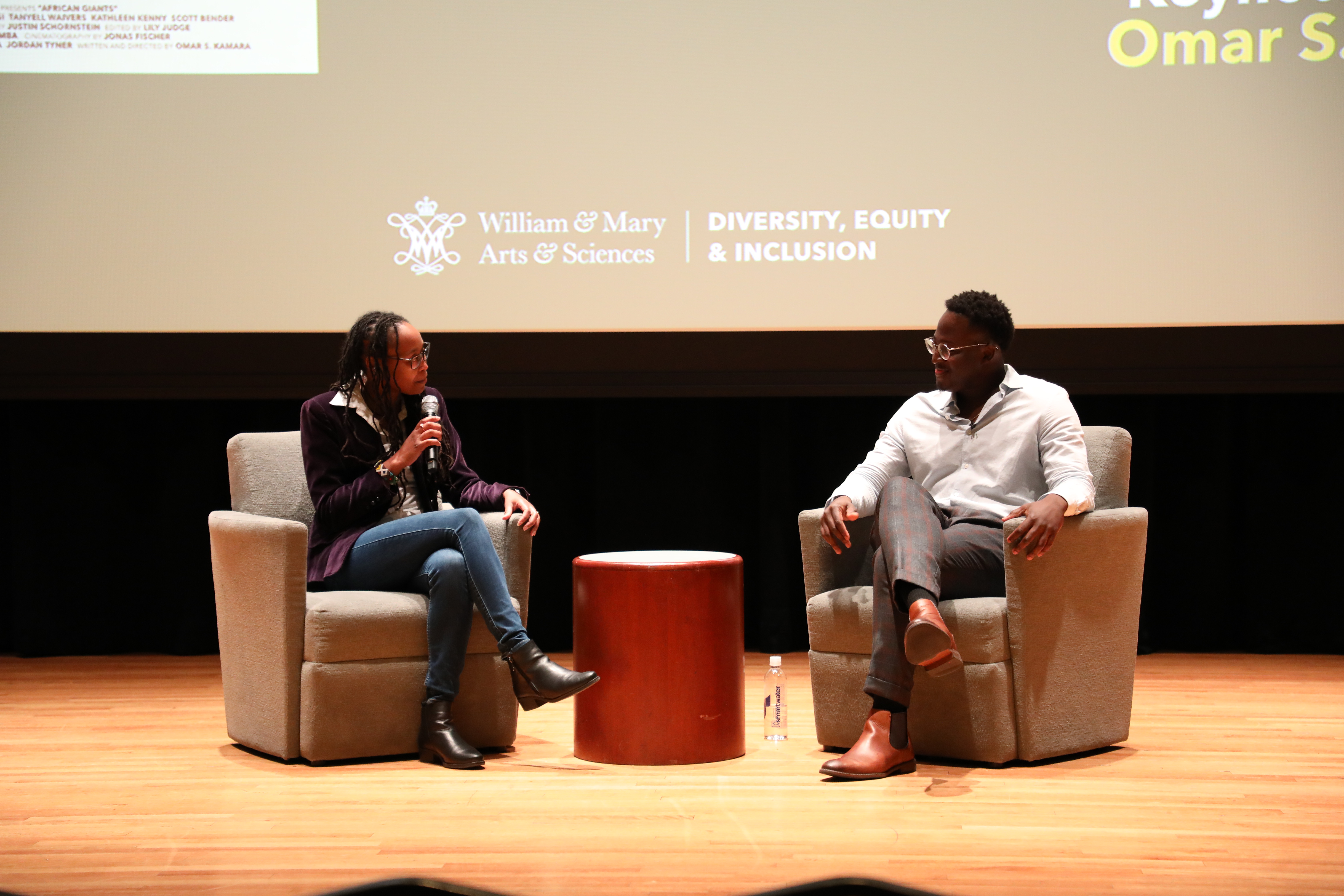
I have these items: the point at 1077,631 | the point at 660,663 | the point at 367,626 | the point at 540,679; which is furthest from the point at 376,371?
the point at 1077,631

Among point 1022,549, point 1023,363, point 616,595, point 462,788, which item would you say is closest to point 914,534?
point 1022,549

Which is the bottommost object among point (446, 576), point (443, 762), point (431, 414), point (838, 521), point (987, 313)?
point (443, 762)

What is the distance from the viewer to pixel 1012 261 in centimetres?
353

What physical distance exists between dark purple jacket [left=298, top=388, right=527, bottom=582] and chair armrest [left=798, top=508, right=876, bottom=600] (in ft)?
3.12

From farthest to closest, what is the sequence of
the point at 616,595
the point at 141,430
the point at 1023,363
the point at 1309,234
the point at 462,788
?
the point at 141,430 → the point at 1023,363 → the point at 1309,234 → the point at 616,595 → the point at 462,788

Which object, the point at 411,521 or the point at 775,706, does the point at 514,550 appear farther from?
the point at 775,706

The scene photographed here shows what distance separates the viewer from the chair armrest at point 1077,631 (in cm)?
247

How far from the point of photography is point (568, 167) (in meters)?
3.58

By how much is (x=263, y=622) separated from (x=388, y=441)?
0.49m

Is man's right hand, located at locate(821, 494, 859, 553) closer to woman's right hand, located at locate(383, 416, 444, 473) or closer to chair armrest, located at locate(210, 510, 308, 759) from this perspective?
woman's right hand, located at locate(383, 416, 444, 473)

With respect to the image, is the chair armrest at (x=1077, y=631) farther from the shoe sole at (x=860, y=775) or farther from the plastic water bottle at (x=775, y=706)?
the plastic water bottle at (x=775, y=706)

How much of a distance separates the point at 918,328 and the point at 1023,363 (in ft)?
1.62

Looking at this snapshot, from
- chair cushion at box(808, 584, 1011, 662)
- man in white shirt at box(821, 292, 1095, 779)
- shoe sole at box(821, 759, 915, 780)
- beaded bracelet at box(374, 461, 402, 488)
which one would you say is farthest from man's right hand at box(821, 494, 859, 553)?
beaded bracelet at box(374, 461, 402, 488)

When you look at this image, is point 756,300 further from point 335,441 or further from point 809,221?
point 335,441
